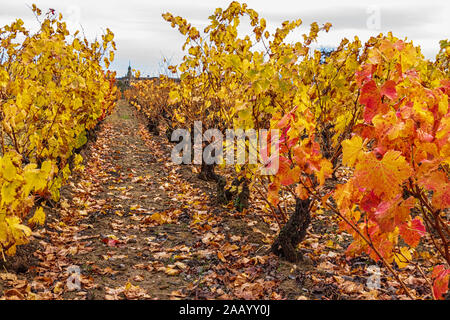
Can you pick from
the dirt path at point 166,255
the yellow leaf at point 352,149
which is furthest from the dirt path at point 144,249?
the yellow leaf at point 352,149

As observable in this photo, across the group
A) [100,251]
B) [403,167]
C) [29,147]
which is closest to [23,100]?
[29,147]

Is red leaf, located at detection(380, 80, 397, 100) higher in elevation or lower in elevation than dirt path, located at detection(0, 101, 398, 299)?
higher

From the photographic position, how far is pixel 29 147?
13.3ft

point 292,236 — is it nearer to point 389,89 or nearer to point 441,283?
point 441,283

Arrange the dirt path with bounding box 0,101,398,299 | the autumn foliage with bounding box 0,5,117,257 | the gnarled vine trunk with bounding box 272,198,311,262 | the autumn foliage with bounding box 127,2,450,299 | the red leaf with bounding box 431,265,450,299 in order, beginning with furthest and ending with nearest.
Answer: the gnarled vine trunk with bounding box 272,198,311,262, the dirt path with bounding box 0,101,398,299, the autumn foliage with bounding box 0,5,117,257, the red leaf with bounding box 431,265,450,299, the autumn foliage with bounding box 127,2,450,299

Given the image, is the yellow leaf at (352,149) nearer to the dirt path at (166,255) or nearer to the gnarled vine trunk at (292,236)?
the dirt path at (166,255)

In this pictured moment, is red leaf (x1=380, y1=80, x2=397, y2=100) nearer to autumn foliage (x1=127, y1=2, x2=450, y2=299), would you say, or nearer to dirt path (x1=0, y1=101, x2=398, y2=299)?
autumn foliage (x1=127, y1=2, x2=450, y2=299)

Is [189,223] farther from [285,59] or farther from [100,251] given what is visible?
[285,59]

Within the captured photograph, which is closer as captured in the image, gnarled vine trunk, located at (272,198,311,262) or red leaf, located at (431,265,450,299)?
red leaf, located at (431,265,450,299)

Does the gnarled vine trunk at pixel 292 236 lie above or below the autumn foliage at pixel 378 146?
below

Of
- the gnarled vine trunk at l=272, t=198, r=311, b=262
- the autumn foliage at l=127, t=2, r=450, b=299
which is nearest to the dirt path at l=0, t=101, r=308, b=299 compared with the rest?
the gnarled vine trunk at l=272, t=198, r=311, b=262

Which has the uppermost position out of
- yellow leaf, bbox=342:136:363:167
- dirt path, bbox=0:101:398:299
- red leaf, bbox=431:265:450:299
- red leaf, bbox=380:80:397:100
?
red leaf, bbox=380:80:397:100

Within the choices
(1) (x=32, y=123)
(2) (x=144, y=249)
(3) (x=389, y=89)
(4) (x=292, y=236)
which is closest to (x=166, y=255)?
(2) (x=144, y=249)

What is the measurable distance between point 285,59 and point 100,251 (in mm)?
2980
